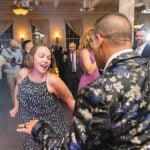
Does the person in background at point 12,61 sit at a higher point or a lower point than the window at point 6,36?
lower

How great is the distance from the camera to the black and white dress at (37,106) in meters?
2.44

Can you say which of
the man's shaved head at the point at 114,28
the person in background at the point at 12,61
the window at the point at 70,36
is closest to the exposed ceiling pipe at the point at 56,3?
the window at the point at 70,36

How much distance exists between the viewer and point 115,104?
1.10 metres

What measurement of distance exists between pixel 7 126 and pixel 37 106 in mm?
3145

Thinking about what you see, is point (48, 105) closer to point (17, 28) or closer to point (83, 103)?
point (83, 103)

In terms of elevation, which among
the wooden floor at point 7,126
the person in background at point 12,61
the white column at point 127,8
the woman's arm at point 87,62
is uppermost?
the white column at point 127,8

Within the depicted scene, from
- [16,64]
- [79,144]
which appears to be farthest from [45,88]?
[16,64]

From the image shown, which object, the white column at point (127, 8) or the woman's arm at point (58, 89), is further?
the white column at point (127, 8)

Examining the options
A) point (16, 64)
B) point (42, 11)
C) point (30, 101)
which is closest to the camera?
point (30, 101)

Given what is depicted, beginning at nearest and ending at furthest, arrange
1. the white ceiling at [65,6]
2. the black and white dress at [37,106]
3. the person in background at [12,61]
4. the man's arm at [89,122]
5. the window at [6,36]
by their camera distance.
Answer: the man's arm at [89,122], the black and white dress at [37,106], the person in background at [12,61], the white ceiling at [65,6], the window at [6,36]

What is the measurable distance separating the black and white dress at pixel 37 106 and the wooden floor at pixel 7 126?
1.91 metres

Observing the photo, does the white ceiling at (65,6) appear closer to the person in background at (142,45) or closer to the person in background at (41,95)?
→ the person in background at (142,45)

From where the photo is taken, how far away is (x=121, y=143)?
3.77 ft

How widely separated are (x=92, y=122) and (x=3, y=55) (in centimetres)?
632
